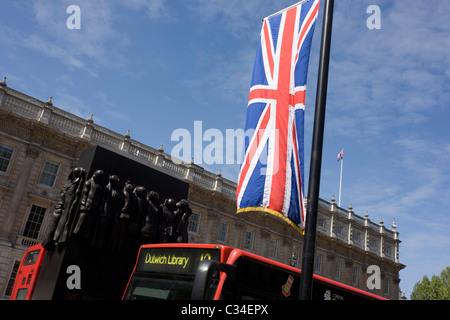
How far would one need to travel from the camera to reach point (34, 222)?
2636 centimetres

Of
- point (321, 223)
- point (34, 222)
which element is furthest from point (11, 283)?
point (321, 223)

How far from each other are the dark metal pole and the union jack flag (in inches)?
41.7

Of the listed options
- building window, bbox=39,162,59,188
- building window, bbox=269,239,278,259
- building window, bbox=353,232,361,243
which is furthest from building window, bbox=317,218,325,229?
building window, bbox=39,162,59,188

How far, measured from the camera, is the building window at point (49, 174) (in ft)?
89.7

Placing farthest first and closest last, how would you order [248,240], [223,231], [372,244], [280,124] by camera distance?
1. [372,244]
2. [248,240]
3. [223,231]
4. [280,124]

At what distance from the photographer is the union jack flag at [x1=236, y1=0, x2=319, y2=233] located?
19.9 ft

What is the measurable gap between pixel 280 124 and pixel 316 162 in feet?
5.25

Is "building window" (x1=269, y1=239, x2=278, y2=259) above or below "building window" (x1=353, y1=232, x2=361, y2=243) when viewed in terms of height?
below

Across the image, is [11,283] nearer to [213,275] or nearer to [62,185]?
[62,185]

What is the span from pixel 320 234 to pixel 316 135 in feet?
130

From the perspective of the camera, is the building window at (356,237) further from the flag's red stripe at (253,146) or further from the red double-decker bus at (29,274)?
the flag's red stripe at (253,146)

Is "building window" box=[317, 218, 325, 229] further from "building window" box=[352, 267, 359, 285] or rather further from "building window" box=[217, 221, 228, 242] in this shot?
"building window" box=[217, 221, 228, 242]
